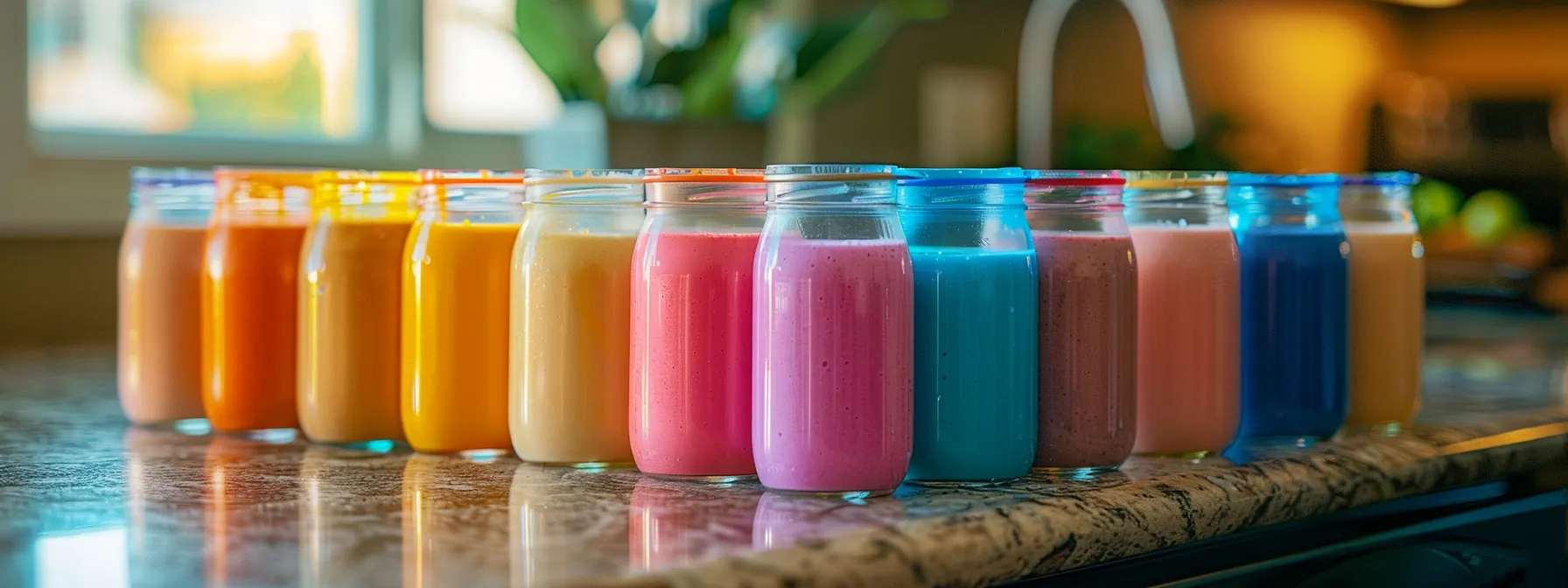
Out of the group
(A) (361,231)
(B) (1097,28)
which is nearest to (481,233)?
(A) (361,231)

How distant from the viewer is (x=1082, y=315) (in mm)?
851

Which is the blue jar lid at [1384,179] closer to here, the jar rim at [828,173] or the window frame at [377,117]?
the jar rim at [828,173]

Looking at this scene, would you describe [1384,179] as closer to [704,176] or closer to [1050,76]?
[704,176]

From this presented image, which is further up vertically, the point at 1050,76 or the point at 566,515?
the point at 1050,76

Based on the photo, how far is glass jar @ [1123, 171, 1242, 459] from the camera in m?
0.92

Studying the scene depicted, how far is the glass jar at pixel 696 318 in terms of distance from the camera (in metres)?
0.81

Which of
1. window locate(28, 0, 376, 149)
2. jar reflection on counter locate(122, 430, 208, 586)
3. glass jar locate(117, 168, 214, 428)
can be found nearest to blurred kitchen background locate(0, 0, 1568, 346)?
window locate(28, 0, 376, 149)

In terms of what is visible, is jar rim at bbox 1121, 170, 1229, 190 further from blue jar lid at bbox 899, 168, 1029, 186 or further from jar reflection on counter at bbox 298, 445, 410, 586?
jar reflection on counter at bbox 298, 445, 410, 586

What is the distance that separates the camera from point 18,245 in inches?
72.6

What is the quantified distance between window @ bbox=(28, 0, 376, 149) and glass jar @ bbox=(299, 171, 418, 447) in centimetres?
113

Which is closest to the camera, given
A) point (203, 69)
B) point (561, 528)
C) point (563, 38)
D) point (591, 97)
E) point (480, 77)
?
point (561, 528)

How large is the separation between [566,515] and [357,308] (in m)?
0.30

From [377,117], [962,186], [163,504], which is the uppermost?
[377,117]

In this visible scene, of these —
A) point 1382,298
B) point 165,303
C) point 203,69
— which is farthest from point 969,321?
point 203,69
